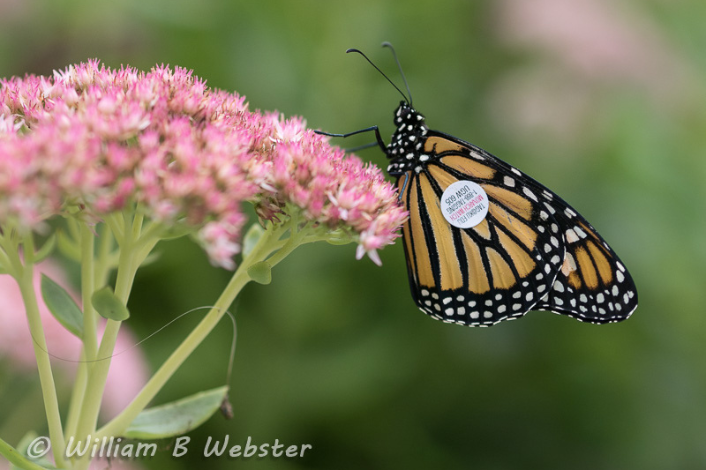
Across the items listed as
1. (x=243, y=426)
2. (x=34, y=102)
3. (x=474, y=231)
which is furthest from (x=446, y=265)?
(x=34, y=102)

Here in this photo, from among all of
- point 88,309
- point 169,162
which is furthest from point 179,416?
point 169,162

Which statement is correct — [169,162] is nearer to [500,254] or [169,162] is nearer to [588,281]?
[500,254]

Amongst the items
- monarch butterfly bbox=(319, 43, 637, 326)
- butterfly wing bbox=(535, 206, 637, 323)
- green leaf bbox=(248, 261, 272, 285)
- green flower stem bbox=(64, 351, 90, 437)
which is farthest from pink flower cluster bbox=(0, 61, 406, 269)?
butterfly wing bbox=(535, 206, 637, 323)

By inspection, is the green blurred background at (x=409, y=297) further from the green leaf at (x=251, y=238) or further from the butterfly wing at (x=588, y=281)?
the green leaf at (x=251, y=238)

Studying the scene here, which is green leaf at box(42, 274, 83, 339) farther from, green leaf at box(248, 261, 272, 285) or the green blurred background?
the green blurred background

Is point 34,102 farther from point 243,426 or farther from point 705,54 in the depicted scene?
point 705,54

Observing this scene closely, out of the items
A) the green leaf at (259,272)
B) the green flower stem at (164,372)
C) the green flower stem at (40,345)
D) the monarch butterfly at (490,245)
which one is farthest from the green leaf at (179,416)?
the monarch butterfly at (490,245)
